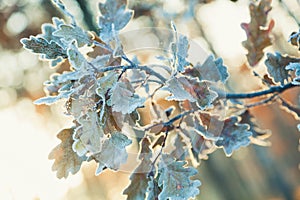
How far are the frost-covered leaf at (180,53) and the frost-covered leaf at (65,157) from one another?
0.24 metres

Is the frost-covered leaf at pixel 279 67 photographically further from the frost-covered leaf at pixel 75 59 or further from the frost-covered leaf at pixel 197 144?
the frost-covered leaf at pixel 75 59

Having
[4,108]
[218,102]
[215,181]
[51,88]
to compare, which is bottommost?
[215,181]

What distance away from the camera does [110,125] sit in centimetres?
82

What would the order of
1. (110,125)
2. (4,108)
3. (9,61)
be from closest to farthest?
(110,125) → (9,61) → (4,108)

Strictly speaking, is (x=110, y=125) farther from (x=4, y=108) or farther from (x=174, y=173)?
(x=4, y=108)

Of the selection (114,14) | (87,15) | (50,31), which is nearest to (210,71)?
(114,14)

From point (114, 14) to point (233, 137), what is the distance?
1.33 ft

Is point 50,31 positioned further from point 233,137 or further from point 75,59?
point 233,137

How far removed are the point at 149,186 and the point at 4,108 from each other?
6951 mm

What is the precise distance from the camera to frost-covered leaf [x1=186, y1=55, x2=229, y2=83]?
1027mm

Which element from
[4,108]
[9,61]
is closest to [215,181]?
[4,108]

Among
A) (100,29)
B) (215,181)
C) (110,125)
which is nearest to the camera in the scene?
(110,125)

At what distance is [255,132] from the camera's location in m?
1.30

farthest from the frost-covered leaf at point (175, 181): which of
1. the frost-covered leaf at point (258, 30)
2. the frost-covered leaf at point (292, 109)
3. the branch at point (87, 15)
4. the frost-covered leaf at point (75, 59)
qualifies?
the branch at point (87, 15)
